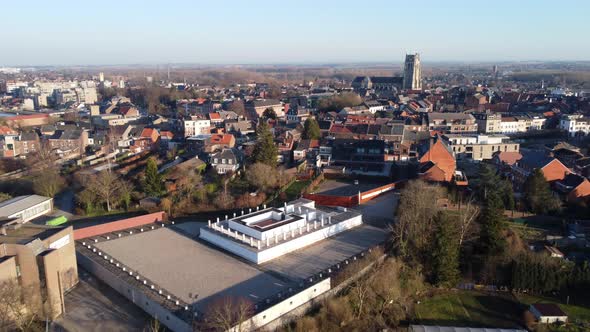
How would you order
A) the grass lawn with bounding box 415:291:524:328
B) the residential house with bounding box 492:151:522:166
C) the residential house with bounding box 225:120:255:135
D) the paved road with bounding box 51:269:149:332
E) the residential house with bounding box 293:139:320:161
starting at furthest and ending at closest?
1. the residential house with bounding box 225:120:255:135
2. the residential house with bounding box 293:139:320:161
3. the residential house with bounding box 492:151:522:166
4. the grass lawn with bounding box 415:291:524:328
5. the paved road with bounding box 51:269:149:332

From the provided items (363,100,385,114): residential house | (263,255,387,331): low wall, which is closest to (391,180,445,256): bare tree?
(263,255,387,331): low wall

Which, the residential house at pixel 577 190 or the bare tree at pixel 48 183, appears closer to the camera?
the residential house at pixel 577 190

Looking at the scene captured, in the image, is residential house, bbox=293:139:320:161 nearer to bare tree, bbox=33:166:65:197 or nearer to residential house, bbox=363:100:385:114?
bare tree, bbox=33:166:65:197

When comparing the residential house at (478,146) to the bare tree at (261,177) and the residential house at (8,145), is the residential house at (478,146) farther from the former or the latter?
the residential house at (8,145)

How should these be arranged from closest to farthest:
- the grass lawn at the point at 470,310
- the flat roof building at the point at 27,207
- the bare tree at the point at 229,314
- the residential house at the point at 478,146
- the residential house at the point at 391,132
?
the bare tree at the point at 229,314
the grass lawn at the point at 470,310
the flat roof building at the point at 27,207
the residential house at the point at 478,146
the residential house at the point at 391,132

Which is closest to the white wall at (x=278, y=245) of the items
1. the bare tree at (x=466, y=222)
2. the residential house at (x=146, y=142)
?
the bare tree at (x=466, y=222)

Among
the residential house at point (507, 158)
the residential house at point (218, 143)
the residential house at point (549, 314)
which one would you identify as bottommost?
the residential house at point (549, 314)

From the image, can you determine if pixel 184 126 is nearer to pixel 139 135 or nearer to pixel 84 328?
pixel 139 135

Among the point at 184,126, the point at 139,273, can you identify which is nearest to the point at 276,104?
the point at 184,126

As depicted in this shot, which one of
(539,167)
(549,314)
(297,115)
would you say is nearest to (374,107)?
(297,115)
